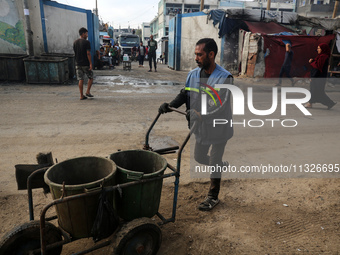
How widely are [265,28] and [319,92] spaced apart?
792cm

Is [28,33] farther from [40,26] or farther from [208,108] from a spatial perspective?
[208,108]

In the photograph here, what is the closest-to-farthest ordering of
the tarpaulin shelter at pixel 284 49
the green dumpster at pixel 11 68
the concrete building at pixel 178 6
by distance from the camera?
the green dumpster at pixel 11 68 → the tarpaulin shelter at pixel 284 49 → the concrete building at pixel 178 6

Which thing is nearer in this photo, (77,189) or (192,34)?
(77,189)

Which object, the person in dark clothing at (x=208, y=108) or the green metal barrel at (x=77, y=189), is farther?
the person in dark clothing at (x=208, y=108)

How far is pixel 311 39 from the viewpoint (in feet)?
45.8

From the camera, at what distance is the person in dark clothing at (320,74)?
798 cm

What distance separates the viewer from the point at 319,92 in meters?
8.29

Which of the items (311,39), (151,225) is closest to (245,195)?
(151,225)

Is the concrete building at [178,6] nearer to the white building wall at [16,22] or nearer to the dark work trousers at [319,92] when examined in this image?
the white building wall at [16,22]

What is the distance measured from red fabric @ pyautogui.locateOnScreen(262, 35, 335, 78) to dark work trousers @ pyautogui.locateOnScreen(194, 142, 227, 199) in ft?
37.9

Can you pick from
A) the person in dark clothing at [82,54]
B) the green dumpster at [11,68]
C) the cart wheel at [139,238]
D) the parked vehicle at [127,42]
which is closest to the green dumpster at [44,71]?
the green dumpster at [11,68]

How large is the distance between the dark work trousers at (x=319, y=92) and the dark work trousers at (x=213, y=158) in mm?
6322

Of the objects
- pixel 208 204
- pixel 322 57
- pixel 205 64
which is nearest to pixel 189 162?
pixel 208 204

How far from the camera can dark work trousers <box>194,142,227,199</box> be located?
3166 millimetres
